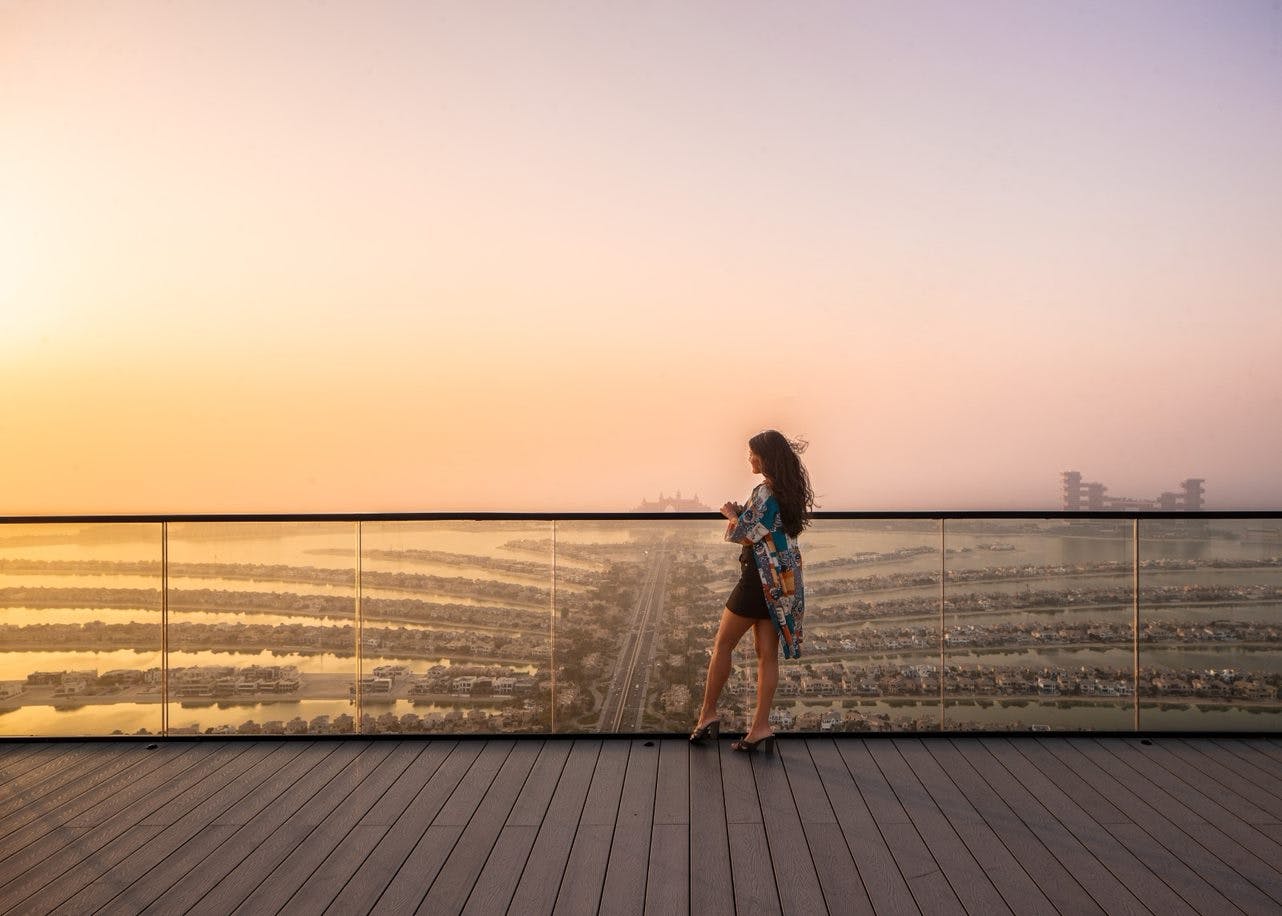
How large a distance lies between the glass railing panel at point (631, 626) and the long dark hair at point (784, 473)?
1.34ft

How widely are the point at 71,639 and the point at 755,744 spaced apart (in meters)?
3.30

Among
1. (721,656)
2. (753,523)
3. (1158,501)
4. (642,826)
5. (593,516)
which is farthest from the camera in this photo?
(1158,501)

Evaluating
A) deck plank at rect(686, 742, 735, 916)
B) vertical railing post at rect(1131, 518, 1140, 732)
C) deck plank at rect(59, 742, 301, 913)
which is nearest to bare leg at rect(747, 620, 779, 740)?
deck plank at rect(686, 742, 735, 916)

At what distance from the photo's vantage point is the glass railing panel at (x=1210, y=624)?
3.70 m

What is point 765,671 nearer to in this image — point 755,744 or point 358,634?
point 755,744

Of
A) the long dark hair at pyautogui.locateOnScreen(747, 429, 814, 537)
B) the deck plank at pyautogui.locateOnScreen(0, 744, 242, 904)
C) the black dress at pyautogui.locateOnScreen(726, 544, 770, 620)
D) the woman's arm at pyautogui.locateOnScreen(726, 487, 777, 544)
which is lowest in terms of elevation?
the deck plank at pyautogui.locateOnScreen(0, 744, 242, 904)

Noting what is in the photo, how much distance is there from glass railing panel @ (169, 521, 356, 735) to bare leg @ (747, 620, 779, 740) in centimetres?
194

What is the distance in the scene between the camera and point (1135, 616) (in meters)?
3.81

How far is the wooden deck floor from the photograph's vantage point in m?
2.19

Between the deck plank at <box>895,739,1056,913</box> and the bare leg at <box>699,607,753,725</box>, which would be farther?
the bare leg at <box>699,607,753,725</box>

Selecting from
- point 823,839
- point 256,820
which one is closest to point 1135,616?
point 823,839

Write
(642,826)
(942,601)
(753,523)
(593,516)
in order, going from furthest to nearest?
(942,601)
(593,516)
(753,523)
(642,826)

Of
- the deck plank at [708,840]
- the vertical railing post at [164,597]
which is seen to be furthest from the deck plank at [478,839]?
the vertical railing post at [164,597]

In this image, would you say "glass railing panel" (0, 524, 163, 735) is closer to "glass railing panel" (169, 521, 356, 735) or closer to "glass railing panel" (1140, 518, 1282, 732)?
"glass railing panel" (169, 521, 356, 735)
